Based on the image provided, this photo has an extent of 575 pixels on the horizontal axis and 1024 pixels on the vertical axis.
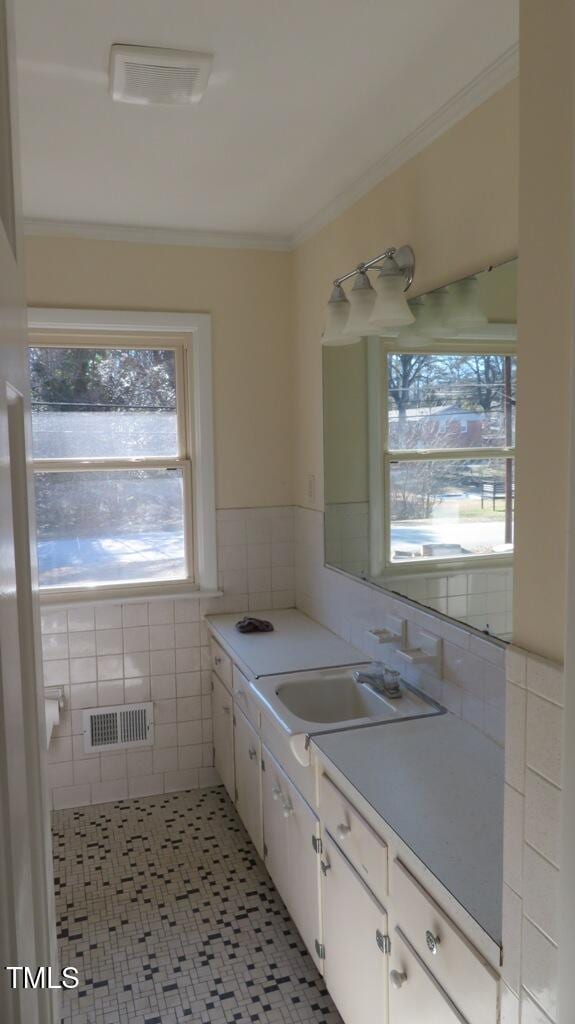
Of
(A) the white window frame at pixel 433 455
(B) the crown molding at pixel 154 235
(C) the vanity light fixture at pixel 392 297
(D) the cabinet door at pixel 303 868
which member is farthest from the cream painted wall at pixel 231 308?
(D) the cabinet door at pixel 303 868

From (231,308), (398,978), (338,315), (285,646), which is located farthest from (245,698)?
(231,308)

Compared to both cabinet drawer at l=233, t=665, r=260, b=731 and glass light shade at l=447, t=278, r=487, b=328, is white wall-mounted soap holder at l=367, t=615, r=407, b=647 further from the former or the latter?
glass light shade at l=447, t=278, r=487, b=328

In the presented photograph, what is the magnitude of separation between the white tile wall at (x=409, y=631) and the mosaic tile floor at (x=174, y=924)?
104 centimetres

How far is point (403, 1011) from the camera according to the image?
1631 millimetres

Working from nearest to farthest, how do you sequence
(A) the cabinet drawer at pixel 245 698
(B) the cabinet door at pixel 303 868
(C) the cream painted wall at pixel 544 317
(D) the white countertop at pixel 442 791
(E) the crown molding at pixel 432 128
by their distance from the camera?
(C) the cream painted wall at pixel 544 317 → (D) the white countertop at pixel 442 791 → (E) the crown molding at pixel 432 128 → (B) the cabinet door at pixel 303 868 → (A) the cabinet drawer at pixel 245 698

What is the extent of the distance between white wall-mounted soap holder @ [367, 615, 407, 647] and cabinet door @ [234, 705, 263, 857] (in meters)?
0.64

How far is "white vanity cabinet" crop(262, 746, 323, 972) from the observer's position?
86.7 inches

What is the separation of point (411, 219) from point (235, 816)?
2.72 meters

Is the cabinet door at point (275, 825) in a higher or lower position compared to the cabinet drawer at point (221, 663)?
lower

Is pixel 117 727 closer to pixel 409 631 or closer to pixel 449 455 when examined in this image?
pixel 409 631

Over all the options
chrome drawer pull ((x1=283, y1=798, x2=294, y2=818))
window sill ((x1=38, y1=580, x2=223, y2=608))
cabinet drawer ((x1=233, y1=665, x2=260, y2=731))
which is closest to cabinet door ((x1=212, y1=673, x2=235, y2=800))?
→ cabinet drawer ((x1=233, y1=665, x2=260, y2=731))

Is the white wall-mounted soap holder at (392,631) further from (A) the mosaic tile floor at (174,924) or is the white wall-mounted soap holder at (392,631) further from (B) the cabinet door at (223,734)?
(A) the mosaic tile floor at (174,924)

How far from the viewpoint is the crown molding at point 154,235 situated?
3260 mm

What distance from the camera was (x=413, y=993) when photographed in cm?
157
